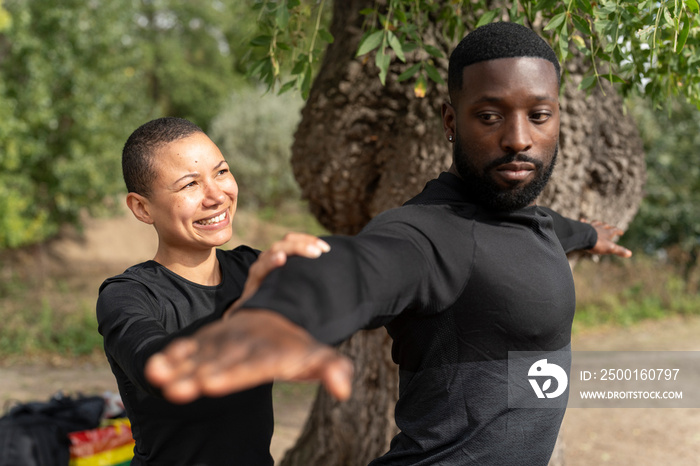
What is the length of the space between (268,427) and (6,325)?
28.0 ft

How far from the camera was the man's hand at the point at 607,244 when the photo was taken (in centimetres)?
302

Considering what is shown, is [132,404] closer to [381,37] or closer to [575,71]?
[381,37]

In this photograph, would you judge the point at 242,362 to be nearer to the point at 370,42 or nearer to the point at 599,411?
the point at 370,42

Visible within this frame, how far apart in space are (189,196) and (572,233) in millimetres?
1668

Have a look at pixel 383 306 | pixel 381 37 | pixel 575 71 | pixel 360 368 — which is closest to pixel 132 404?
pixel 383 306

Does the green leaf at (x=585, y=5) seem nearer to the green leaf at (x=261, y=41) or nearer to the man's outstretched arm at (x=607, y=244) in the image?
the man's outstretched arm at (x=607, y=244)

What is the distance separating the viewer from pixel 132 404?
206 cm

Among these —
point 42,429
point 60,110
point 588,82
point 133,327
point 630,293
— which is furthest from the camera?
point 60,110

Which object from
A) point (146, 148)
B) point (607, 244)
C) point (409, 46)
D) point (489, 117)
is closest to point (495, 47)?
point (489, 117)

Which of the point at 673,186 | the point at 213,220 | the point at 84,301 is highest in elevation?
the point at 213,220

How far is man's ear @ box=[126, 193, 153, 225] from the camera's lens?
7.19ft

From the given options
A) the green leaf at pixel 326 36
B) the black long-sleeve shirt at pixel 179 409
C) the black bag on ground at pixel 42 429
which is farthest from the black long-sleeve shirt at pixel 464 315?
the black bag on ground at pixel 42 429

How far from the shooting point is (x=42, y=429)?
3.40 m

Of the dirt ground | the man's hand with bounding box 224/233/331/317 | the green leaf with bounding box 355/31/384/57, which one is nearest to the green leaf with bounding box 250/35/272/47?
the green leaf with bounding box 355/31/384/57
